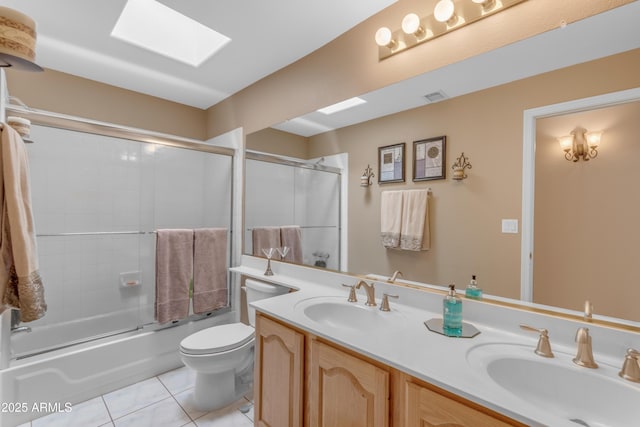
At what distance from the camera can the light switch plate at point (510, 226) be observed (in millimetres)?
1142

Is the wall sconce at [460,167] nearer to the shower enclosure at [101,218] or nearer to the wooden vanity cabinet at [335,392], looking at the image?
the wooden vanity cabinet at [335,392]

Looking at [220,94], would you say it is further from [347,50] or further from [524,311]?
[524,311]

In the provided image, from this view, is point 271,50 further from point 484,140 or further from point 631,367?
point 631,367

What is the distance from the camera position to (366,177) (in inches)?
65.0

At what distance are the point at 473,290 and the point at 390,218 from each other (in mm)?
519

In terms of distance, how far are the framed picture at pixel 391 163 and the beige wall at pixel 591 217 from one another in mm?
580

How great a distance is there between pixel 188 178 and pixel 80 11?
1.50 meters

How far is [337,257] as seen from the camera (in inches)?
70.7

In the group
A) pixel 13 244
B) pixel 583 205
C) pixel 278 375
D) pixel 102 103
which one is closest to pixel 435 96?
pixel 583 205

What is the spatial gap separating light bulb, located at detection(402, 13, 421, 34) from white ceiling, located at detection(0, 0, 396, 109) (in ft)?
0.76

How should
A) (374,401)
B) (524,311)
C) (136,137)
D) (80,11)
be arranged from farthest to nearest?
1. (136,137)
2. (80,11)
3. (524,311)
4. (374,401)

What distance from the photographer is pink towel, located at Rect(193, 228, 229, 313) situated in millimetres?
2396

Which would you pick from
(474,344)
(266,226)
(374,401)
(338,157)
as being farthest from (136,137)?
(474,344)

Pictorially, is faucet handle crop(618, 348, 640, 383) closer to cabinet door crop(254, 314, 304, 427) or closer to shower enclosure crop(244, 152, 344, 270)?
cabinet door crop(254, 314, 304, 427)
